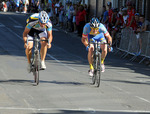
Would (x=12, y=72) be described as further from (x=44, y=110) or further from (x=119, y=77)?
(x=44, y=110)

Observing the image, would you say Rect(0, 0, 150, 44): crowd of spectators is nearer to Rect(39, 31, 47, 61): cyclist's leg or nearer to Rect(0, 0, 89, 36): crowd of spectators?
Rect(0, 0, 89, 36): crowd of spectators

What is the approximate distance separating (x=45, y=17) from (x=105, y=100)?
105 inches

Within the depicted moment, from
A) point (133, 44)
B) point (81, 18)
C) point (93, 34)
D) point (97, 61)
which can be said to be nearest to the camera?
point (97, 61)

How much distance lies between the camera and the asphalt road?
8.61m

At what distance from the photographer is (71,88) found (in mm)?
10836

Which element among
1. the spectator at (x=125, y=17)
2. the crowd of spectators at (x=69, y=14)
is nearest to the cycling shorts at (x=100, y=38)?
the spectator at (x=125, y=17)

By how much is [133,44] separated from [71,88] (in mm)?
7341

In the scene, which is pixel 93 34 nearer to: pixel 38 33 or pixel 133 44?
pixel 38 33

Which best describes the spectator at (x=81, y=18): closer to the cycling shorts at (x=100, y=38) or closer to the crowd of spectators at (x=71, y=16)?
the crowd of spectators at (x=71, y=16)

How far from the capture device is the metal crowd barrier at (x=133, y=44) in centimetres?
1645

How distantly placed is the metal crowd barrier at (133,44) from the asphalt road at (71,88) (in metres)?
0.47

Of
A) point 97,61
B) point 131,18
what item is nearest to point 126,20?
point 131,18

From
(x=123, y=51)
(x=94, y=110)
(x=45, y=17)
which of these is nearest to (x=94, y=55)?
(x=45, y=17)

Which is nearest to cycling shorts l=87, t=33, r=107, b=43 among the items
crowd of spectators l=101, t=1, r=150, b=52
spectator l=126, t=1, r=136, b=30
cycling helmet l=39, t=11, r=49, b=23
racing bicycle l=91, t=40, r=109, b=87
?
racing bicycle l=91, t=40, r=109, b=87
